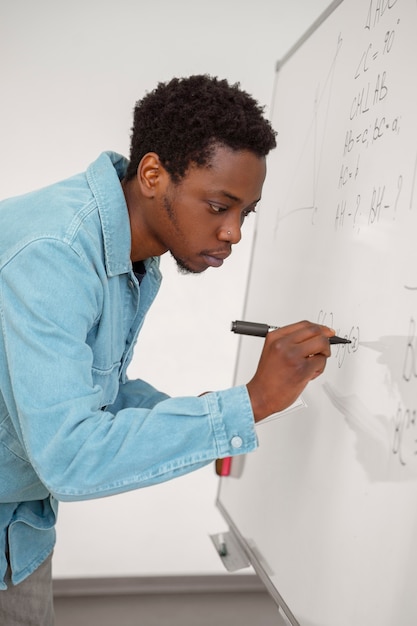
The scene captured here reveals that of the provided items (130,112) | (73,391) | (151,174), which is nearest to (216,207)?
(151,174)

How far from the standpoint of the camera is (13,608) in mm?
1117

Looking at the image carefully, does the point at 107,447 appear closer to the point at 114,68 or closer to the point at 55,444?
the point at 55,444

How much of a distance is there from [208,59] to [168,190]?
137cm

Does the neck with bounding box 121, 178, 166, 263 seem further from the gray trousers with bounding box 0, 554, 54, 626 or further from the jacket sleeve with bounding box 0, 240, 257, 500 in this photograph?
the gray trousers with bounding box 0, 554, 54, 626

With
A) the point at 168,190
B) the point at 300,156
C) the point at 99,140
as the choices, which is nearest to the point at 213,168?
the point at 168,190

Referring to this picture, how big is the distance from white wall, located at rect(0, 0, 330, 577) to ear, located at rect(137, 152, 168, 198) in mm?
1226

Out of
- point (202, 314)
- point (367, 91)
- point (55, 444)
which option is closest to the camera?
point (55, 444)

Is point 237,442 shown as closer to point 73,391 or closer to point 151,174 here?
point 73,391

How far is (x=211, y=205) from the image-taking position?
2.97ft

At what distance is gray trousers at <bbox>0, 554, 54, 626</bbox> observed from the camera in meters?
1.11

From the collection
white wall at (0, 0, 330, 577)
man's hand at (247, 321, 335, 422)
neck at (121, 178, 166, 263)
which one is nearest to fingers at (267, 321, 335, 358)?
man's hand at (247, 321, 335, 422)

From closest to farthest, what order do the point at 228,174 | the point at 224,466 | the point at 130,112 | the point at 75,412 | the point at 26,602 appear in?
the point at 75,412 < the point at 228,174 < the point at 26,602 < the point at 224,466 < the point at 130,112

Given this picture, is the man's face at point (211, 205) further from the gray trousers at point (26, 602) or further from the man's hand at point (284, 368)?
the gray trousers at point (26, 602)

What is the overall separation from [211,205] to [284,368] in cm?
26
